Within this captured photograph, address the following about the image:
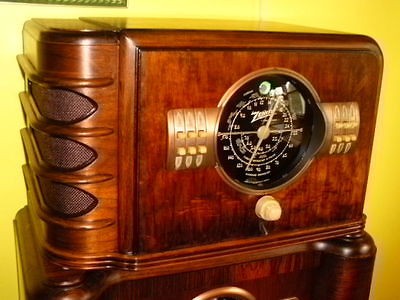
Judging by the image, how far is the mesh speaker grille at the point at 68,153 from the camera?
67 centimetres

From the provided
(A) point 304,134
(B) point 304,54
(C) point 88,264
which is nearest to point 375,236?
(A) point 304,134

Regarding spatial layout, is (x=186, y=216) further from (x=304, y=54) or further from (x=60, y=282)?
(x=304, y=54)

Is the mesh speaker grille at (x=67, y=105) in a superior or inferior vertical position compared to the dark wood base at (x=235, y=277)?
superior

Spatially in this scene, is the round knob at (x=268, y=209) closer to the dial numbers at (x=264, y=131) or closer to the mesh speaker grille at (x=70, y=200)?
the dial numbers at (x=264, y=131)

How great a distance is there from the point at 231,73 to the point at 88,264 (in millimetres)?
373

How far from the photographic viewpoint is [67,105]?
2.15ft

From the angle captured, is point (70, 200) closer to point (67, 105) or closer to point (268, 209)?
point (67, 105)

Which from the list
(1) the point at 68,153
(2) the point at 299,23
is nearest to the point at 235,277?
(1) the point at 68,153

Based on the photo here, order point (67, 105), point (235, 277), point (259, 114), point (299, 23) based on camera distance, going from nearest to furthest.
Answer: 1. point (67, 105)
2. point (259, 114)
3. point (235, 277)
4. point (299, 23)

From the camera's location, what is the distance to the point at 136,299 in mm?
818

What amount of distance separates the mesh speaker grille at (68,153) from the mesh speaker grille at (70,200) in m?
0.03

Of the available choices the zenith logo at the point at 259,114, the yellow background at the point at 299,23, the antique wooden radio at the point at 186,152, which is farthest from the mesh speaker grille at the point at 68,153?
the yellow background at the point at 299,23

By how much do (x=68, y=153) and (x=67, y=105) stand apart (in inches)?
2.8

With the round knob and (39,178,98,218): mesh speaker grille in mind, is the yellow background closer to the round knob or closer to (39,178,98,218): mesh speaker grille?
(39,178,98,218): mesh speaker grille
